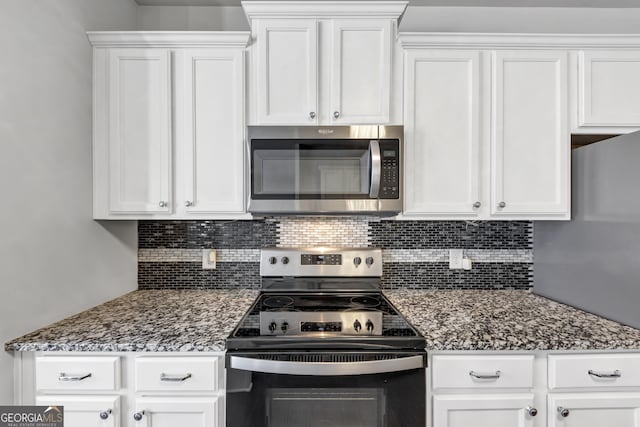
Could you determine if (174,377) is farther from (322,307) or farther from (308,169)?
(308,169)

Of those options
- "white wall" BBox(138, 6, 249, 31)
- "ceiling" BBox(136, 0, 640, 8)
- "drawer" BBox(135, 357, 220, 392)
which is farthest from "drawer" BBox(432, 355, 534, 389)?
"white wall" BBox(138, 6, 249, 31)

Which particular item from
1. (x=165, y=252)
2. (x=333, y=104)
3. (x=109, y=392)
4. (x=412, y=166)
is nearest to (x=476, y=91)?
(x=412, y=166)

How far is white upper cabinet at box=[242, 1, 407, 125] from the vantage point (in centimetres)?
169

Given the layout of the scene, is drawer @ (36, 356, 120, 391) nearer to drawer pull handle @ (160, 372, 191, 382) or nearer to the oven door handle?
drawer pull handle @ (160, 372, 191, 382)

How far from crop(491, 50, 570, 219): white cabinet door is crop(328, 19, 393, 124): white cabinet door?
0.56 metres

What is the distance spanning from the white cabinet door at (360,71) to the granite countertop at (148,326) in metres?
1.09

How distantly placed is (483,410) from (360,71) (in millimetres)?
1558

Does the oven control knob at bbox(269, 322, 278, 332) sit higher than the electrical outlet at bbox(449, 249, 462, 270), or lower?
lower

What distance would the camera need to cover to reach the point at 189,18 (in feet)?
7.00

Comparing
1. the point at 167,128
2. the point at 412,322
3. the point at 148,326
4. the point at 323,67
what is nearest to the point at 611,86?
the point at 323,67

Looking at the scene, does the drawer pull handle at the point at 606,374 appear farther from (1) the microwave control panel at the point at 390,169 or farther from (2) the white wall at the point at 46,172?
(2) the white wall at the point at 46,172

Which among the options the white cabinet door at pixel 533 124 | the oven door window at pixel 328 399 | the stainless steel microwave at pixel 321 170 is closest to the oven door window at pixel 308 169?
the stainless steel microwave at pixel 321 170

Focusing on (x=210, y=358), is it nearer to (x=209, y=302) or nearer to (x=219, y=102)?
(x=209, y=302)

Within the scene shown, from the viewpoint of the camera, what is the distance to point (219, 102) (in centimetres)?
172
